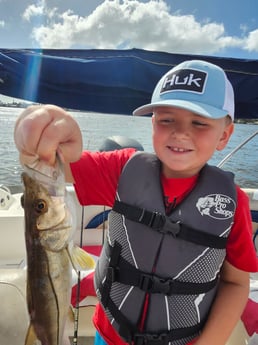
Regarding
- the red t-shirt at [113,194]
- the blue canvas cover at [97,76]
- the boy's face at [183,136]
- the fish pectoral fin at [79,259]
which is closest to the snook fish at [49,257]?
the fish pectoral fin at [79,259]

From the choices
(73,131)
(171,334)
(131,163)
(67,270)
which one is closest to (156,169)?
(131,163)

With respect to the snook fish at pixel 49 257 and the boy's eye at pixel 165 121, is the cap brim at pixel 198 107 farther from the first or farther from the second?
the snook fish at pixel 49 257

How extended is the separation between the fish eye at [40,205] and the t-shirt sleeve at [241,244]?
3.11 ft

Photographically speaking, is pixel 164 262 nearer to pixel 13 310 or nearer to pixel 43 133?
pixel 43 133

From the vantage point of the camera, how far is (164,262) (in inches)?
67.8

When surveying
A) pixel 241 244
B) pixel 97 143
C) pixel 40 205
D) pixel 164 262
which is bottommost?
pixel 97 143

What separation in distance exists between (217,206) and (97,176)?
0.63 metres

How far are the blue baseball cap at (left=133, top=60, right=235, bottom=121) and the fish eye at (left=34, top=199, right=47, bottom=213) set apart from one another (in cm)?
68

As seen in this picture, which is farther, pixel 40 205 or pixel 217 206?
pixel 217 206

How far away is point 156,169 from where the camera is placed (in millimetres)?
1867

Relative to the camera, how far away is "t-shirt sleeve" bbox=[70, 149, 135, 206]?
5.69 feet

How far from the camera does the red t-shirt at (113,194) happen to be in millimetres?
1714

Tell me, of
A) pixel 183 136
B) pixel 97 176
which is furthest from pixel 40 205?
pixel 183 136

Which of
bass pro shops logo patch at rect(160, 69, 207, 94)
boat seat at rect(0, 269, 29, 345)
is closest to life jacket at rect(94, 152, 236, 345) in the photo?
bass pro shops logo patch at rect(160, 69, 207, 94)
